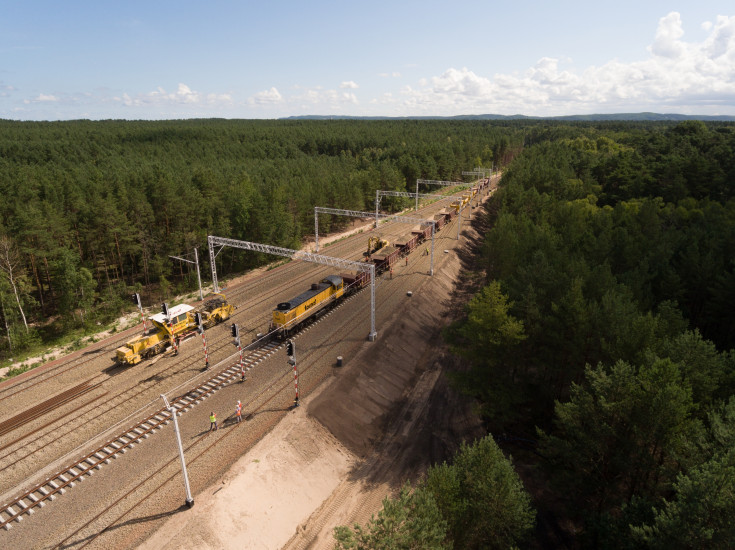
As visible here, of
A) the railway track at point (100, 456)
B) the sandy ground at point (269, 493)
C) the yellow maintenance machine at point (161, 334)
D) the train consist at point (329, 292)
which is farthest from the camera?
the train consist at point (329, 292)

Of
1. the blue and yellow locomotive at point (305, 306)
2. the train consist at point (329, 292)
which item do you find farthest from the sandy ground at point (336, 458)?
the train consist at point (329, 292)

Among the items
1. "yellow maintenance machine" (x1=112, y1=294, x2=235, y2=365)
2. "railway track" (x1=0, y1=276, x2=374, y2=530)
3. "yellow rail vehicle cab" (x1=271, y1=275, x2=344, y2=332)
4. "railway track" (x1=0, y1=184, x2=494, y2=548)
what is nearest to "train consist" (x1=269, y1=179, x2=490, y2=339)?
"yellow rail vehicle cab" (x1=271, y1=275, x2=344, y2=332)

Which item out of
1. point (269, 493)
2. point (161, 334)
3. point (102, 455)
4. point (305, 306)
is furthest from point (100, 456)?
point (305, 306)

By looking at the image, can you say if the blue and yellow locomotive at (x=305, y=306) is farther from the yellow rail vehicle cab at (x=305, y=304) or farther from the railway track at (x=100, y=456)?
the railway track at (x=100, y=456)

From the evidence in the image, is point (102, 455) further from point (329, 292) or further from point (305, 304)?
point (329, 292)

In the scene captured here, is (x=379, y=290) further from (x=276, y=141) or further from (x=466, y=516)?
(x=276, y=141)
